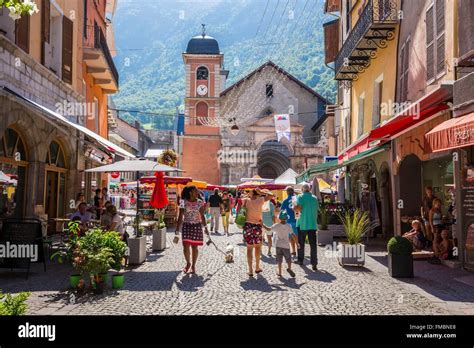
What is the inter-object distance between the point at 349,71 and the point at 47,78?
11.2 m

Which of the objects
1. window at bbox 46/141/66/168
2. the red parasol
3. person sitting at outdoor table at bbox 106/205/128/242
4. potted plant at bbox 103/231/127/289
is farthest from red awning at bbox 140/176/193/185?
potted plant at bbox 103/231/127/289

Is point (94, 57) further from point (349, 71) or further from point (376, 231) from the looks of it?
point (376, 231)

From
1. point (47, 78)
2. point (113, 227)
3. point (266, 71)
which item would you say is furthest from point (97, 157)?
point (266, 71)

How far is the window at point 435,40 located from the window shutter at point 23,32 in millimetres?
9604

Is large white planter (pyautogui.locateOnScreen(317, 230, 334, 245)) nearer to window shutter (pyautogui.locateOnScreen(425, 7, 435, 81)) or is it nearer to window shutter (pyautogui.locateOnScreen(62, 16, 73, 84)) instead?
window shutter (pyautogui.locateOnScreen(425, 7, 435, 81))

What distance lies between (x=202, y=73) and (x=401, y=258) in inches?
1572

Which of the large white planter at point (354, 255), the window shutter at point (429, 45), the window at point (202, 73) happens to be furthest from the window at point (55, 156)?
the window at point (202, 73)

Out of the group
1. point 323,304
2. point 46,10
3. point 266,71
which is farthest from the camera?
point 266,71

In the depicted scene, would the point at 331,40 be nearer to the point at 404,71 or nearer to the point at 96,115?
the point at 404,71

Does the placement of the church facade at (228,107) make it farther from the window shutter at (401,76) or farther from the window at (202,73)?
the window shutter at (401,76)

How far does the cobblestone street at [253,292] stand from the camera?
5.89 meters

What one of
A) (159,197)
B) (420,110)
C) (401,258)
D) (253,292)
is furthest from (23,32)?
(401,258)

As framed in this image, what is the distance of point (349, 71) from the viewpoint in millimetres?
18141

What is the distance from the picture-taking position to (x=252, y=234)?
843 centimetres
